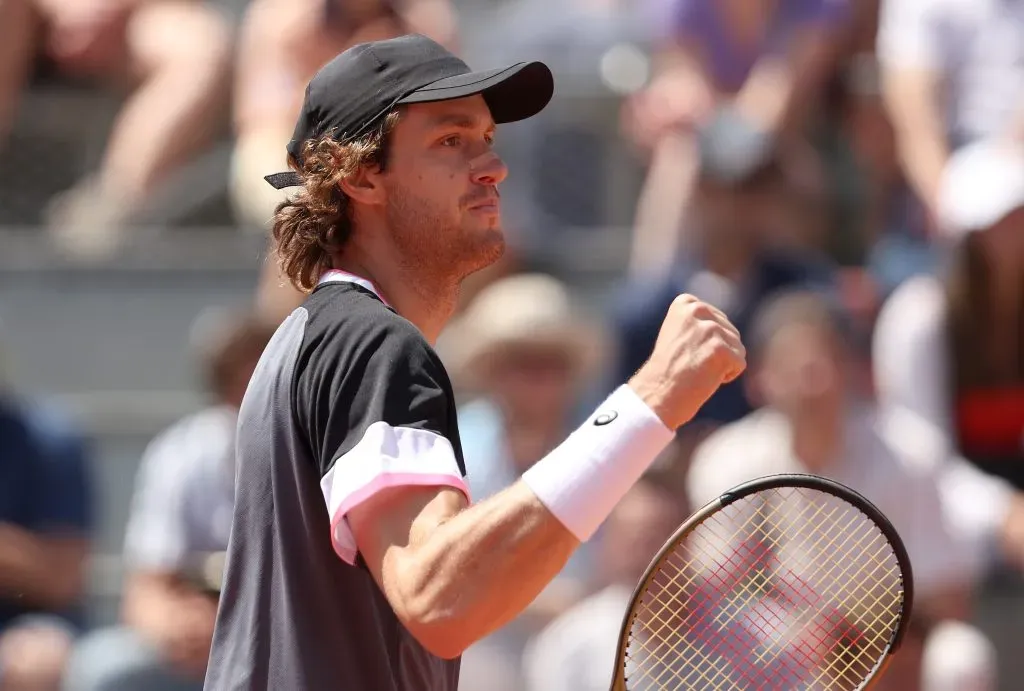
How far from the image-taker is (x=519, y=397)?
5.55 meters

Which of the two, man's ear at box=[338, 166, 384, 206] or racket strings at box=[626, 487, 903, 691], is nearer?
man's ear at box=[338, 166, 384, 206]

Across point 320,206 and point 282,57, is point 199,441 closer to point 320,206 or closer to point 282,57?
point 282,57

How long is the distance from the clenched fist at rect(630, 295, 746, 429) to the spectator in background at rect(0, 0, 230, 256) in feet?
15.2

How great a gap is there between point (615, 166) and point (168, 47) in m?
1.92

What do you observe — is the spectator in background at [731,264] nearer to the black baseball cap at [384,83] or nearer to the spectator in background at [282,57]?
the spectator in background at [282,57]

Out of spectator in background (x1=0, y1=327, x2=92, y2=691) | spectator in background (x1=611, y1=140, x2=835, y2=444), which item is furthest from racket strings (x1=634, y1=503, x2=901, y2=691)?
spectator in background (x1=0, y1=327, x2=92, y2=691)

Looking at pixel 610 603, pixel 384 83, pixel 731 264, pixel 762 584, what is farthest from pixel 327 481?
pixel 731 264

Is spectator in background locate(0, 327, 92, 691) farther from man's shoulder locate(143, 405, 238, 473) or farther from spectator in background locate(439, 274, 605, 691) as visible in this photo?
spectator in background locate(439, 274, 605, 691)

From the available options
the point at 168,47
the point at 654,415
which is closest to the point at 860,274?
the point at 168,47

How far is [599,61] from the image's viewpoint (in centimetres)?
687

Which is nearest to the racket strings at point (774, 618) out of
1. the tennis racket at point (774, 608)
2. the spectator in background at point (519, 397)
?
the tennis racket at point (774, 608)

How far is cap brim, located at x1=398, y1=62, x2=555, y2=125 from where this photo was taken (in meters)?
2.50

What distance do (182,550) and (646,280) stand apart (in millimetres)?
1917

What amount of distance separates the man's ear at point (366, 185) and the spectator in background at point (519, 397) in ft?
9.15
